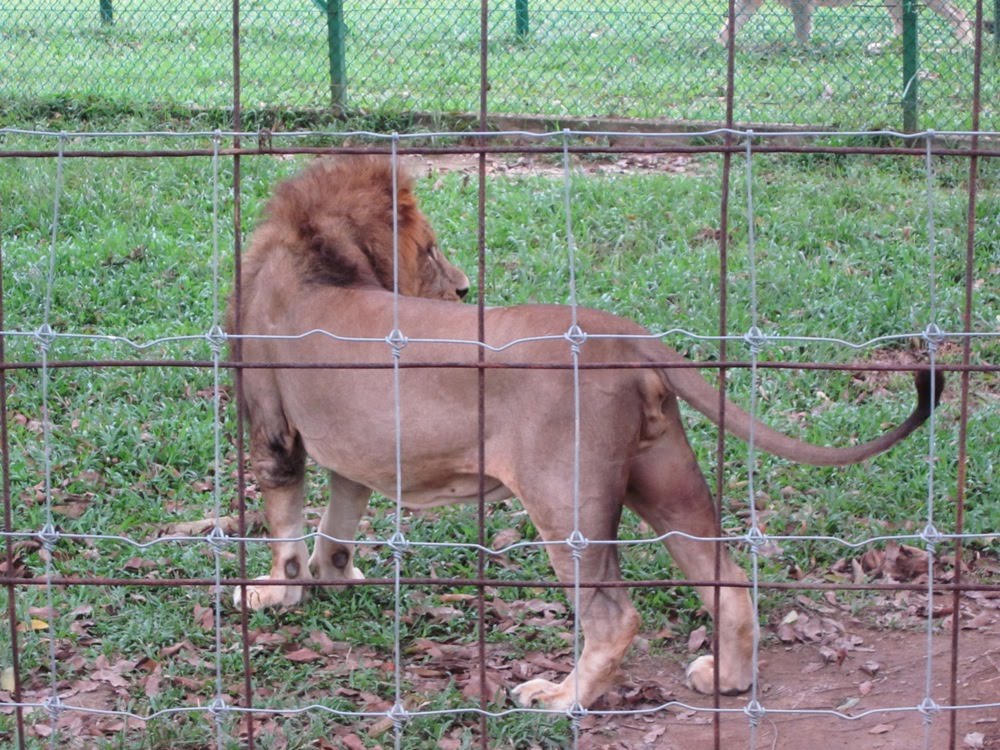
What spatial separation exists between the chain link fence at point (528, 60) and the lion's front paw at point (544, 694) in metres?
5.44

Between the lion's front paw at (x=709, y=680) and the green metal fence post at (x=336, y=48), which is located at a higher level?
the green metal fence post at (x=336, y=48)

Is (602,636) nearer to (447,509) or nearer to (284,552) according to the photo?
(284,552)

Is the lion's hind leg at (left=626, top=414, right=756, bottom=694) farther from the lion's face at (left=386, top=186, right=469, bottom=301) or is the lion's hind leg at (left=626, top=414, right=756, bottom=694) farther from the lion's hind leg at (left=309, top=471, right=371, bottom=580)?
the lion's face at (left=386, top=186, right=469, bottom=301)

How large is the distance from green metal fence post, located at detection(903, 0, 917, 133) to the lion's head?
191 inches

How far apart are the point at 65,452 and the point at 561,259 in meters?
2.59

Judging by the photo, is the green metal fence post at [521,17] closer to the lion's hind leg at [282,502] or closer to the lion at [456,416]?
the lion at [456,416]

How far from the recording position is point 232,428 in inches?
214

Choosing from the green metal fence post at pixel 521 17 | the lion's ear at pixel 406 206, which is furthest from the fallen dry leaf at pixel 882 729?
the green metal fence post at pixel 521 17

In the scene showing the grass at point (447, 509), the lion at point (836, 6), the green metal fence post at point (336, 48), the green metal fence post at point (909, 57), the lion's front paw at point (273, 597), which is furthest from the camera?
the green metal fence post at point (336, 48)

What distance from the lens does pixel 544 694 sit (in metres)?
3.80

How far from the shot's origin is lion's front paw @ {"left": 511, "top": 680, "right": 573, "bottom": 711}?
12.4ft

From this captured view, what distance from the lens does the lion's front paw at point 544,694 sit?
377cm

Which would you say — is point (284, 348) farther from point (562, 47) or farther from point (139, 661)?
point (562, 47)

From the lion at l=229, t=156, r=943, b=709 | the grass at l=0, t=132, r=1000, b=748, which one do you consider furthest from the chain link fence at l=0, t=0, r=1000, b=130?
the lion at l=229, t=156, r=943, b=709
